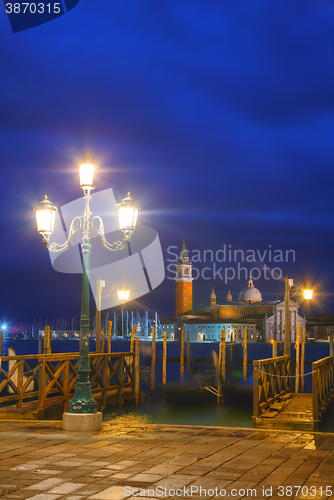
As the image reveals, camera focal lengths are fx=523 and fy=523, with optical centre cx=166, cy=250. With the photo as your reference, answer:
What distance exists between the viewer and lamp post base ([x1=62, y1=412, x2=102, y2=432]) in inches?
308

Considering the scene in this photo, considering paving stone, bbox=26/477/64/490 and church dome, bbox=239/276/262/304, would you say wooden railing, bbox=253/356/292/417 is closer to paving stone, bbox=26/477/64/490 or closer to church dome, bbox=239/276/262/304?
paving stone, bbox=26/477/64/490

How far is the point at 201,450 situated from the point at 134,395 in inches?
497

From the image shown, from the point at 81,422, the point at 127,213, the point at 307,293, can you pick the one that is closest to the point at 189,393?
the point at 307,293

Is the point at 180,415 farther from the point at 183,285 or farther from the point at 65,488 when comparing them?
the point at 183,285

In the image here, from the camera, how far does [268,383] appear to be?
12422 millimetres

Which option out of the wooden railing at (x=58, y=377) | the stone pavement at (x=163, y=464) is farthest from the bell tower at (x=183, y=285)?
the stone pavement at (x=163, y=464)

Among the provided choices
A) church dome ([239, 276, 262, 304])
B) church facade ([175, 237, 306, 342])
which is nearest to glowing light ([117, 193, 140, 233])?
church facade ([175, 237, 306, 342])

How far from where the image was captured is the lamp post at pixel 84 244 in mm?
7895

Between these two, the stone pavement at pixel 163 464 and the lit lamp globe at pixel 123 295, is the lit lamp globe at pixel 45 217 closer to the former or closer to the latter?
the stone pavement at pixel 163 464

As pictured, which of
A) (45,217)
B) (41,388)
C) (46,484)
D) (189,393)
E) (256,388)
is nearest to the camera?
(46,484)

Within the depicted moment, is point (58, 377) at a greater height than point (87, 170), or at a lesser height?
lesser

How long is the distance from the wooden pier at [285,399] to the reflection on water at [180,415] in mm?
3858

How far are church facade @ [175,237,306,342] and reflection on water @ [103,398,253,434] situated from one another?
72.6m

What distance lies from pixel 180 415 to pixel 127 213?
13.9 m
